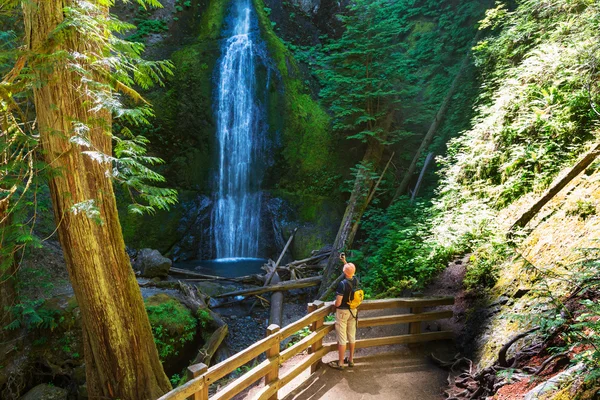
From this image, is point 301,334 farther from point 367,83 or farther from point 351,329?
point 367,83

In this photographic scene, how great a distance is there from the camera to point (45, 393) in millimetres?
6832

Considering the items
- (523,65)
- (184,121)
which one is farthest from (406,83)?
(184,121)

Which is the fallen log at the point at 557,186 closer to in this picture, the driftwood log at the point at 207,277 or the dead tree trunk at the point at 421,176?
the dead tree trunk at the point at 421,176

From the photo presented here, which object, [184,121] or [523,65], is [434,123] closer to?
[523,65]

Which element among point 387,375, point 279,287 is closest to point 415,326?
point 387,375

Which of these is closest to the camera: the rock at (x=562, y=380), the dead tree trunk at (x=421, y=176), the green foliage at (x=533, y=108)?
the rock at (x=562, y=380)

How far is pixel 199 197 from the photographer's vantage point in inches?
678

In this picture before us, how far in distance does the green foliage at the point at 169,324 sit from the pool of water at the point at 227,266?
206 inches

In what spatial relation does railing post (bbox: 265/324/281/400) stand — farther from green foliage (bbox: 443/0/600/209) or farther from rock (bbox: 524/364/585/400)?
green foliage (bbox: 443/0/600/209)

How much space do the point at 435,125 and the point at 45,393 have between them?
1332cm

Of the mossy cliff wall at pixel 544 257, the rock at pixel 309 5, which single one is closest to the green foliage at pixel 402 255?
the mossy cliff wall at pixel 544 257

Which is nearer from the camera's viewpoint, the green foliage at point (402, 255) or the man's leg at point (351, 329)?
the man's leg at point (351, 329)

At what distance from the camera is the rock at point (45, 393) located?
6.74 meters

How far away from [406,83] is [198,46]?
11.1 m
